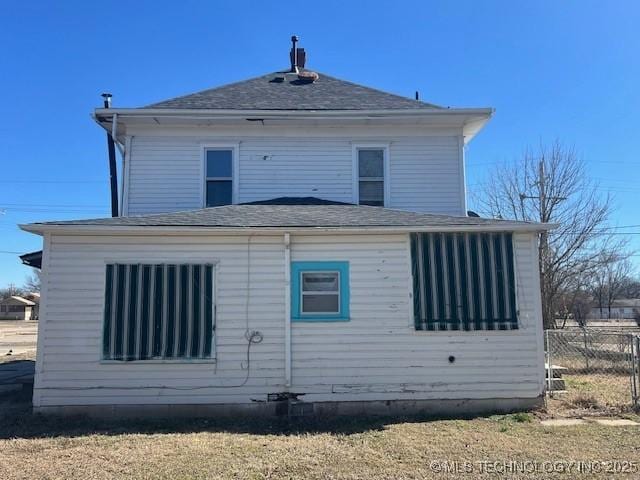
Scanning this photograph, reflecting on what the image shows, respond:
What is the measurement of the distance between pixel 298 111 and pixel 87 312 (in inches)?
233

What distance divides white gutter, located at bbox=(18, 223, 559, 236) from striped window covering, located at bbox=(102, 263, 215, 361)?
0.56 m

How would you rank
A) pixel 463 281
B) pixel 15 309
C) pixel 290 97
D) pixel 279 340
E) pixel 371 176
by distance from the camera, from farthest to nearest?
pixel 15 309
pixel 290 97
pixel 371 176
pixel 463 281
pixel 279 340

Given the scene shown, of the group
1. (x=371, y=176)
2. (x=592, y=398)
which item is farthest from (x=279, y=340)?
(x=592, y=398)

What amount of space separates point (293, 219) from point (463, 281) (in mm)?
3016

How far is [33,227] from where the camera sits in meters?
7.90

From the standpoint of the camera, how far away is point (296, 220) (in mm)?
8602

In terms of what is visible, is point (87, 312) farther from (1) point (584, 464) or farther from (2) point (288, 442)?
(1) point (584, 464)

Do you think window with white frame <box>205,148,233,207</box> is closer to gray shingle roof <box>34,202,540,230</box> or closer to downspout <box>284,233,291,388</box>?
gray shingle roof <box>34,202,540,230</box>

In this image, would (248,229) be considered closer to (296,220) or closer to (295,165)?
(296,220)

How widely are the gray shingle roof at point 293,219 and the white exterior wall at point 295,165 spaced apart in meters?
1.64

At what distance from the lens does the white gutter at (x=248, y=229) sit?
26.2ft

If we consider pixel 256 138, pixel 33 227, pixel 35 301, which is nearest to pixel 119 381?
pixel 33 227

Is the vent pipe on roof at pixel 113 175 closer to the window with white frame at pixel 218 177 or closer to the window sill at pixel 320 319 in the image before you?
the window with white frame at pixel 218 177

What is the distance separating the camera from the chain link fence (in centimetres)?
859
